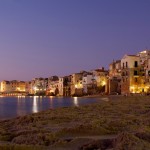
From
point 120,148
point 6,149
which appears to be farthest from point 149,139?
point 6,149

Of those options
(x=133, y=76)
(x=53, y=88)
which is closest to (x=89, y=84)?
(x=133, y=76)

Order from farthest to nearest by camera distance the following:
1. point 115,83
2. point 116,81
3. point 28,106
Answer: point 115,83
point 116,81
point 28,106

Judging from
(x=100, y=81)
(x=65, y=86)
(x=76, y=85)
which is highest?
(x=100, y=81)

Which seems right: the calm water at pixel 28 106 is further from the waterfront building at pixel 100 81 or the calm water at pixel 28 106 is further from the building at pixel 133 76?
the waterfront building at pixel 100 81

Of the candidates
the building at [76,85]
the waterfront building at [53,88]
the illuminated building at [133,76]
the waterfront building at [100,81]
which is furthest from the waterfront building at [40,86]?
the illuminated building at [133,76]

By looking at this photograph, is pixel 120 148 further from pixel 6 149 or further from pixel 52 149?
pixel 6 149

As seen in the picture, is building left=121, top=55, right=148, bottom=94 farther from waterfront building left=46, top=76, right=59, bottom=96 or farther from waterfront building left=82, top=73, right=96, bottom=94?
waterfront building left=46, top=76, right=59, bottom=96

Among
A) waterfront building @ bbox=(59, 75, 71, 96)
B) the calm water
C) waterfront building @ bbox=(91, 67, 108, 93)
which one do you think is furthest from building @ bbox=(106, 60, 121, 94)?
waterfront building @ bbox=(59, 75, 71, 96)

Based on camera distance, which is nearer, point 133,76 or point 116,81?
point 133,76

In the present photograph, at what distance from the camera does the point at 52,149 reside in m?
6.02

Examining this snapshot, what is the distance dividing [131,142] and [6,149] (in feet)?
7.69

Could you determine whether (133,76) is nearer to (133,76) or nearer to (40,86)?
(133,76)

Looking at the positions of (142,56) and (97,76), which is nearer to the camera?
(142,56)

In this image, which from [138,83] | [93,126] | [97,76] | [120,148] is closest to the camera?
[120,148]
